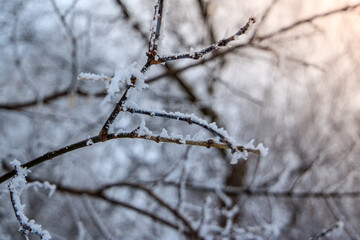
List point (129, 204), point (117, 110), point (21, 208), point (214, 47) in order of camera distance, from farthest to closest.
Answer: point (129, 204) → point (21, 208) → point (117, 110) → point (214, 47)

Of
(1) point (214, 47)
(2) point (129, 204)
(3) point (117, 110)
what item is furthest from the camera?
(2) point (129, 204)

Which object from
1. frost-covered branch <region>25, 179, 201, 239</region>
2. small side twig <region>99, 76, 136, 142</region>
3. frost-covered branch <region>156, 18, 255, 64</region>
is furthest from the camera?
frost-covered branch <region>25, 179, 201, 239</region>

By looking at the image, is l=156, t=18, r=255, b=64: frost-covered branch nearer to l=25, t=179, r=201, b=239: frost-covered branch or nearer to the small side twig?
the small side twig

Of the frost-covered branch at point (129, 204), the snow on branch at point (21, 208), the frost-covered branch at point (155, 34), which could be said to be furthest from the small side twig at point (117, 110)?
the frost-covered branch at point (129, 204)

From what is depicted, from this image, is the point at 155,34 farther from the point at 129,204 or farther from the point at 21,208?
the point at 129,204

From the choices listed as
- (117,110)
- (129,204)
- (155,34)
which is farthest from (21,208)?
(129,204)

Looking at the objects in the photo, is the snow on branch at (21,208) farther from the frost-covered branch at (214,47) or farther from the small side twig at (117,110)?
the frost-covered branch at (214,47)

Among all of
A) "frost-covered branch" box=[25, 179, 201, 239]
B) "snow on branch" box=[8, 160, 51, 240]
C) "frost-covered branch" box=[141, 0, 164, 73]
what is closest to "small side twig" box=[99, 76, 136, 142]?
"frost-covered branch" box=[141, 0, 164, 73]

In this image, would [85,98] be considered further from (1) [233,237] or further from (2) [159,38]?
(2) [159,38]
